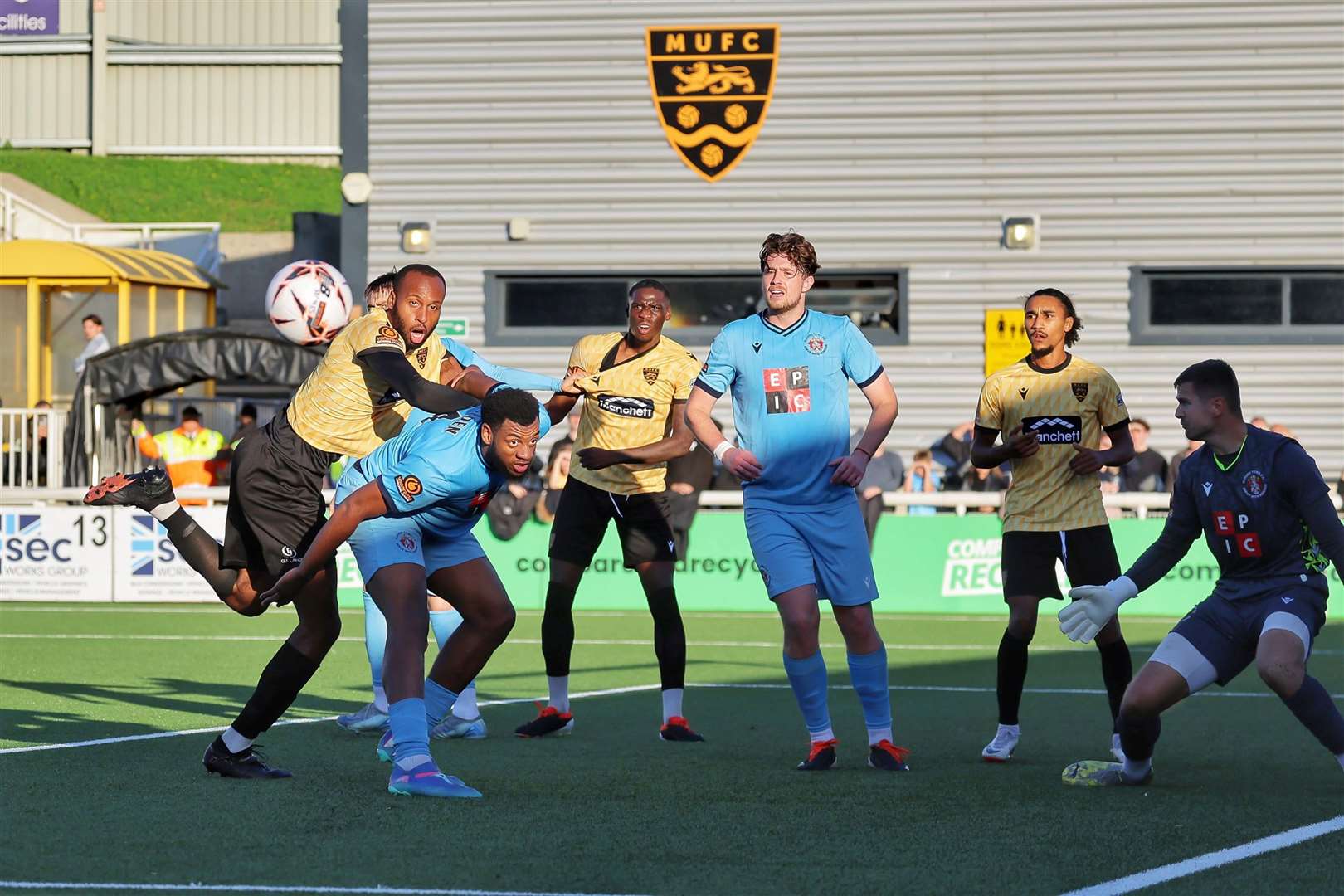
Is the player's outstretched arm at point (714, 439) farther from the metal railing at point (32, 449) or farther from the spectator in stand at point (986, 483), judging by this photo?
the metal railing at point (32, 449)

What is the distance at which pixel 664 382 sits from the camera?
963 centimetres

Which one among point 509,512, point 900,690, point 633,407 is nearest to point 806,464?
point 633,407

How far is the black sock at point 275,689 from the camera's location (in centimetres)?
734

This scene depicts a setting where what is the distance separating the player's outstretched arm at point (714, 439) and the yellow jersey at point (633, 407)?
1276 millimetres

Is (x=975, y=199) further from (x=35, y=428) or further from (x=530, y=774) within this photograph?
(x=530, y=774)

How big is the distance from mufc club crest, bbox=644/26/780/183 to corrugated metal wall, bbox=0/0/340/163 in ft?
107

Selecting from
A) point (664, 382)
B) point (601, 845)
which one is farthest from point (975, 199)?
point (601, 845)

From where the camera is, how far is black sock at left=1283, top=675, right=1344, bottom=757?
273 inches

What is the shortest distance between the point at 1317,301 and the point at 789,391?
15.1 metres

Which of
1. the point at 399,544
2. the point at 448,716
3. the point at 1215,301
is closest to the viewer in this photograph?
the point at 399,544

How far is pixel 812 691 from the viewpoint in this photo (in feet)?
26.2

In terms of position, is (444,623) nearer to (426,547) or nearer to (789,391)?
(426,547)

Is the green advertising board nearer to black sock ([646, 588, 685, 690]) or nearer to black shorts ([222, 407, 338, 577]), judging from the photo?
black sock ([646, 588, 685, 690])

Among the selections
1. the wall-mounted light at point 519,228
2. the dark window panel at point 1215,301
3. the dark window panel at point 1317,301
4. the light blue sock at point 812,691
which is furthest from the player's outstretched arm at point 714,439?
the dark window panel at point 1317,301
